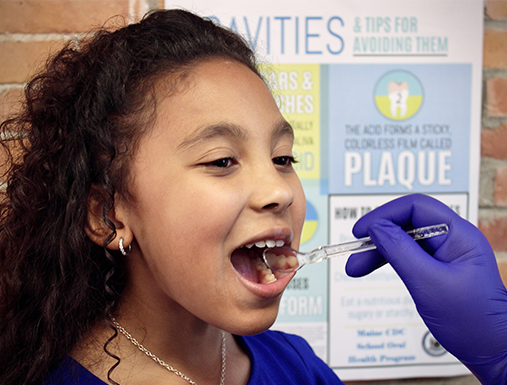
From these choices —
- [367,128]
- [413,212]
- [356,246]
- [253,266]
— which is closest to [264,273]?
[253,266]

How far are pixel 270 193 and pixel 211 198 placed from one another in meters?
0.09

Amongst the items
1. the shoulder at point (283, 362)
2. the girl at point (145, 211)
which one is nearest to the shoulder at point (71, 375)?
the girl at point (145, 211)

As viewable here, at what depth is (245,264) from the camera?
2.40 feet

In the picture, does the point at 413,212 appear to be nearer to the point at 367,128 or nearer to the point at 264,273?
the point at 264,273

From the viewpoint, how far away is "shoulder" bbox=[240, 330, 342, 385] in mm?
869

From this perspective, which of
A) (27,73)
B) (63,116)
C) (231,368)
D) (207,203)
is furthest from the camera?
(27,73)

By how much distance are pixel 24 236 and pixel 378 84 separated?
2.97 feet

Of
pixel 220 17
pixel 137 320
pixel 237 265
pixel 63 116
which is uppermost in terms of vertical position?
pixel 220 17

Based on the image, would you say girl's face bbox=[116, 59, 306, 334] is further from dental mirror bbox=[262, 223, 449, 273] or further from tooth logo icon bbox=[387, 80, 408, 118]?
tooth logo icon bbox=[387, 80, 408, 118]

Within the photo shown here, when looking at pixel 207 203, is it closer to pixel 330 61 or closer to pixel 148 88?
pixel 148 88

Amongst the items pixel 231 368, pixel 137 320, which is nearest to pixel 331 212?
pixel 231 368

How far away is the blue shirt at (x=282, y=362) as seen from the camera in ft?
2.84

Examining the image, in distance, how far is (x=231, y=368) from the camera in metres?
0.85

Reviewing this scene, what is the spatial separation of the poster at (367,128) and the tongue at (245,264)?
0.44 meters
